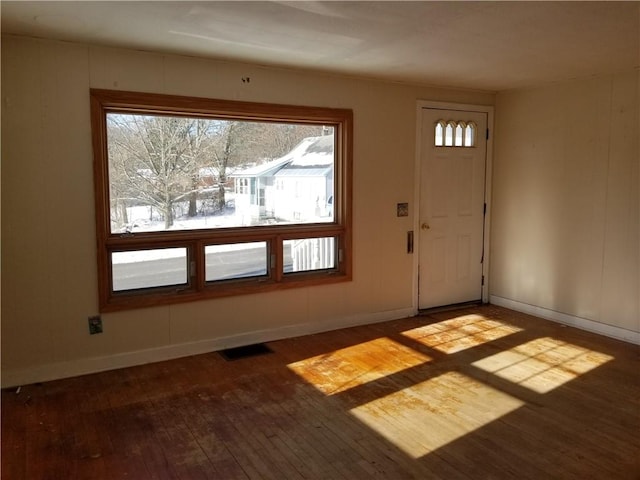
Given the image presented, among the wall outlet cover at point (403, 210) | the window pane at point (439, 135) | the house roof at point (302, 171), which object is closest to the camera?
the house roof at point (302, 171)

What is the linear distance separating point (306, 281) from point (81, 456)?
2.30 metres

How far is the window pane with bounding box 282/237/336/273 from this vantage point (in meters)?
4.50

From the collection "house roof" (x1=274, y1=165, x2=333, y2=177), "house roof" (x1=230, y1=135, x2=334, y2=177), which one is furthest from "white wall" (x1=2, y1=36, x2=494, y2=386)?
"house roof" (x1=274, y1=165, x2=333, y2=177)

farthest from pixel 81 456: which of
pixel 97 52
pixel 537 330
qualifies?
pixel 537 330

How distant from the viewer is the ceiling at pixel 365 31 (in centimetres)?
266

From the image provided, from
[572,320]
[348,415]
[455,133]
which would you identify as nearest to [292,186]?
[455,133]

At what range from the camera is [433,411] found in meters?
3.09

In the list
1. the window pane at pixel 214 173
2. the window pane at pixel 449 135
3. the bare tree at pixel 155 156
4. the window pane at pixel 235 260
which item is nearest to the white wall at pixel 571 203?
the window pane at pixel 449 135

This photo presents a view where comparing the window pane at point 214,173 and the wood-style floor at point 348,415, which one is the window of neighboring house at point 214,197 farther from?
the wood-style floor at point 348,415

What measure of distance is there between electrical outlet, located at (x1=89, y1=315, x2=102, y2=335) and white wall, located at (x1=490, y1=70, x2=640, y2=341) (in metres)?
3.97

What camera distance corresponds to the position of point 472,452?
8.67ft

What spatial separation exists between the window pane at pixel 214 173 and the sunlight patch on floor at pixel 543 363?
1.91 m

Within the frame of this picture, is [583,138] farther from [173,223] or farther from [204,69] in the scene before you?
[173,223]

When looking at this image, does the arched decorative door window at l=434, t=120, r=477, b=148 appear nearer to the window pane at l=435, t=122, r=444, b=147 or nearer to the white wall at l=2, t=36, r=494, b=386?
the window pane at l=435, t=122, r=444, b=147
